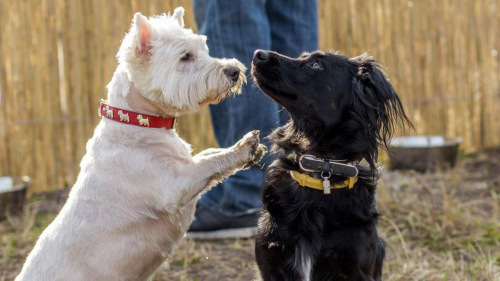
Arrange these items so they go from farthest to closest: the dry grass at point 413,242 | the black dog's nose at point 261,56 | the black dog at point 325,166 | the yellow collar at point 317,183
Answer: the dry grass at point 413,242, the black dog's nose at point 261,56, the yellow collar at point 317,183, the black dog at point 325,166

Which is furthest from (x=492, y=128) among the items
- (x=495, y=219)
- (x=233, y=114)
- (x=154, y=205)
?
(x=154, y=205)

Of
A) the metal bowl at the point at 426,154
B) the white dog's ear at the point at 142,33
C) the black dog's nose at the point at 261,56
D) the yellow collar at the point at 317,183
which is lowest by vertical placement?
the metal bowl at the point at 426,154

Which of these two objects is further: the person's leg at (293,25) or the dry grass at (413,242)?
the person's leg at (293,25)

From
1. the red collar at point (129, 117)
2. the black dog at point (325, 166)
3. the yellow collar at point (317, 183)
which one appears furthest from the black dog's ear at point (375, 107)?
the red collar at point (129, 117)

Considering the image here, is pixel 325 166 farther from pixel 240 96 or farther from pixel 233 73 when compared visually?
pixel 240 96

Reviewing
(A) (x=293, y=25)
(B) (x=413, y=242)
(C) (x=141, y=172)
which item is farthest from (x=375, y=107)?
(B) (x=413, y=242)

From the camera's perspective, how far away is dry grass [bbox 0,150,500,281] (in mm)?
3188

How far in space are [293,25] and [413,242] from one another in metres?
1.69

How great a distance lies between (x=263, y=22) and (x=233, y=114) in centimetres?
61

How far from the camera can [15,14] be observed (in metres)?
5.54

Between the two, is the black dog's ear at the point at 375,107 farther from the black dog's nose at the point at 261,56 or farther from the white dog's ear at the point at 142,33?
the white dog's ear at the point at 142,33

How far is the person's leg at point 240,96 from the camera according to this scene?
3.42 metres

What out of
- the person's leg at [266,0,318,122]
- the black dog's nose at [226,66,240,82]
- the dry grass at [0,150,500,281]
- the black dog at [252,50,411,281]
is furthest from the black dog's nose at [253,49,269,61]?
the dry grass at [0,150,500,281]

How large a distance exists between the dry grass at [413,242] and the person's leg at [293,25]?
1.01 m
